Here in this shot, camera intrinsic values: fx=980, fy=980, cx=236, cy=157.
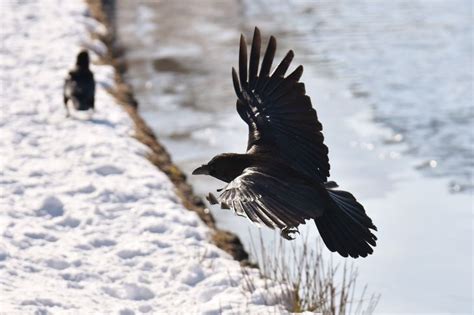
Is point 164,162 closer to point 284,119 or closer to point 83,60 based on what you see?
point 83,60

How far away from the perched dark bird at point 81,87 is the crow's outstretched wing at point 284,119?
5187mm

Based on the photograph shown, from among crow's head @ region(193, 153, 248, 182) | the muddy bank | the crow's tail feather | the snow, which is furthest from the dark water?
the crow's tail feather

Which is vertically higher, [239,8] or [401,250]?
[239,8]

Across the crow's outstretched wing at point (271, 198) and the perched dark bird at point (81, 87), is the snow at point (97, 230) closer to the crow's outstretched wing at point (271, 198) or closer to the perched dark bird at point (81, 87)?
the perched dark bird at point (81, 87)

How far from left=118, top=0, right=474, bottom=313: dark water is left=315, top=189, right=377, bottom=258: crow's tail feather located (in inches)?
52.0

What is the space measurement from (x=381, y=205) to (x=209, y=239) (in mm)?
2448

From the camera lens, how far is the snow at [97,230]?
6570 millimetres

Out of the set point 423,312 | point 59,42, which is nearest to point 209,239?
point 423,312

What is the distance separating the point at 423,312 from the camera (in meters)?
7.39

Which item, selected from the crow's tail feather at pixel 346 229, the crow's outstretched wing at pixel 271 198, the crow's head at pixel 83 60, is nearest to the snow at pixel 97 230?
the crow's head at pixel 83 60

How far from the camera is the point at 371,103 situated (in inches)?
532

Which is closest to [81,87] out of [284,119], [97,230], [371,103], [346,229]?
[97,230]

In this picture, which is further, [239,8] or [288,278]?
[239,8]

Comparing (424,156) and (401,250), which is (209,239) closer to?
(401,250)
